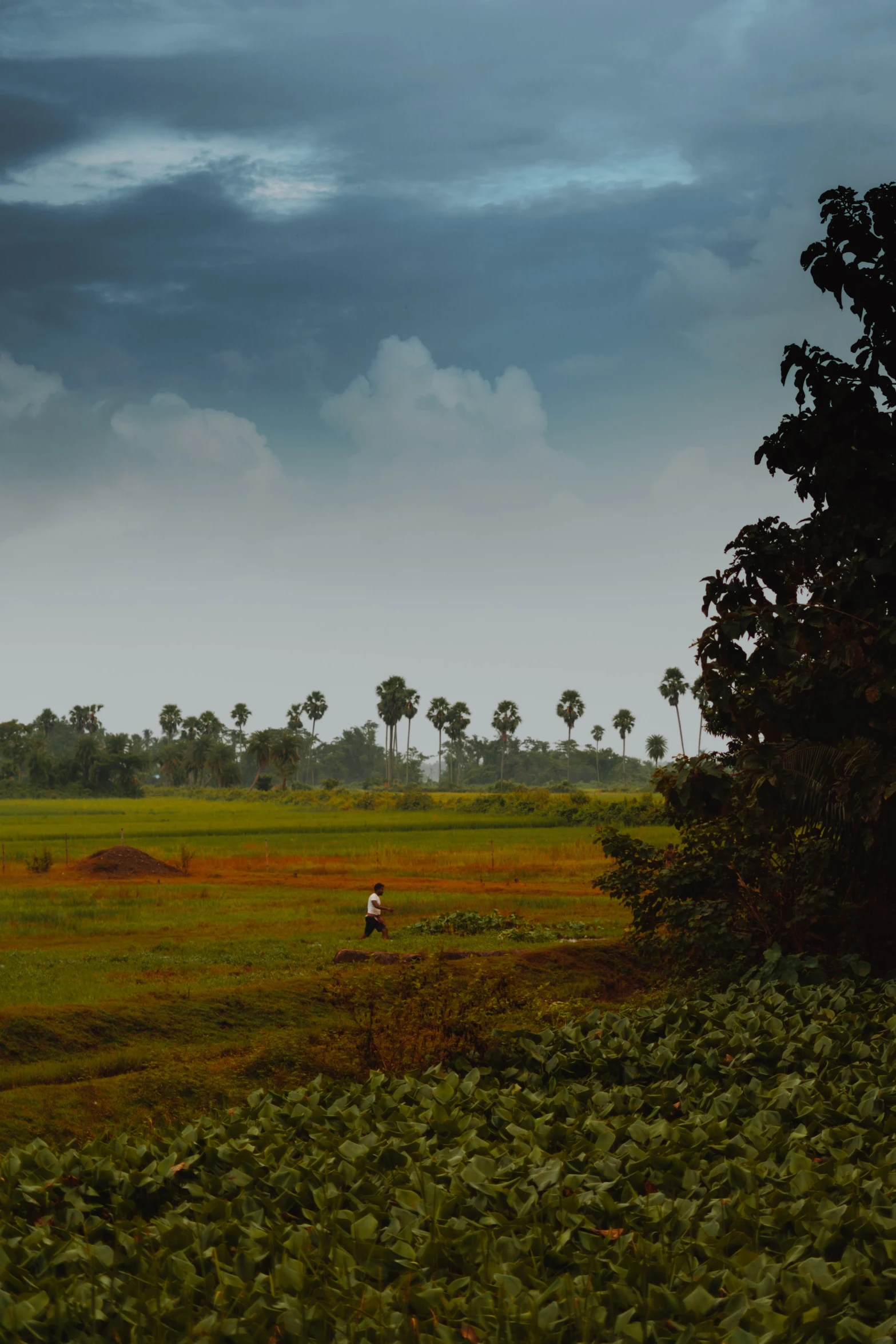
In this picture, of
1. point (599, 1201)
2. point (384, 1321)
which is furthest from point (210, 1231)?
point (599, 1201)

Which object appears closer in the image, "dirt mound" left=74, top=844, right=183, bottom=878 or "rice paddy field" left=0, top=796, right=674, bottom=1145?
"rice paddy field" left=0, top=796, right=674, bottom=1145

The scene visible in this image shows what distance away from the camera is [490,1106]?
6.95 meters

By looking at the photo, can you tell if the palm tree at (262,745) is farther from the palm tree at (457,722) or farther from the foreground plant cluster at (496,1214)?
the foreground plant cluster at (496,1214)

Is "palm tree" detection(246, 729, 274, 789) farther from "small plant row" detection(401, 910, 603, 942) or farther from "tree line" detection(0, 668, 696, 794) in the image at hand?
"small plant row" detection(401, 910, 603, 942)

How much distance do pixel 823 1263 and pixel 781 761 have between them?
6.78 m

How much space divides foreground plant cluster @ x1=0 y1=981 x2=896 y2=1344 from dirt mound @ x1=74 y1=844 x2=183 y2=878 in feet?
98.6

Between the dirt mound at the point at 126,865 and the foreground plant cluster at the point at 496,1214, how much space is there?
98.6 ft

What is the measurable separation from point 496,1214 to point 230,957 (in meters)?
15.1

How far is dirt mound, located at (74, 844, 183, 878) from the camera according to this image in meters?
35.7

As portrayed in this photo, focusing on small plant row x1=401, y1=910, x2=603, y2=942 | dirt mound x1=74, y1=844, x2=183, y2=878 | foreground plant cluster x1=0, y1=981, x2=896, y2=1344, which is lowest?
small plant row x1=401, y1=910, x2=603, y2=942

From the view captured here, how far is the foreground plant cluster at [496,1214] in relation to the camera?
4.03 m

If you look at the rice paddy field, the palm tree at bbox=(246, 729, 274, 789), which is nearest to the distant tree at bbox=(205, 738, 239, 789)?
the palm tree at bbox=(246, 729, 274, 789)

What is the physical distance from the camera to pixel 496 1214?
5012 mm

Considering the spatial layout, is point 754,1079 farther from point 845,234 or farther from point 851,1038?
point 845,234
